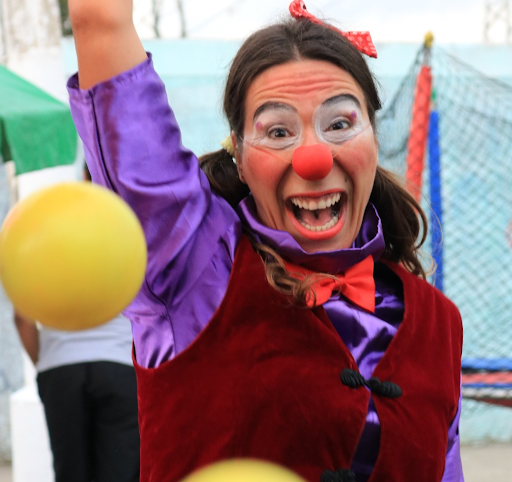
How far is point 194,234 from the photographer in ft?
4.48

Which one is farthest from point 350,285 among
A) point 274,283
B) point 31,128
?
point 31,128

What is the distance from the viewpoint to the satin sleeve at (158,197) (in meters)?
1.27

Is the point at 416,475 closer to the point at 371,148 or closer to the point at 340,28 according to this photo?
the point at 371,148

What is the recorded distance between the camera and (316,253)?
150cm

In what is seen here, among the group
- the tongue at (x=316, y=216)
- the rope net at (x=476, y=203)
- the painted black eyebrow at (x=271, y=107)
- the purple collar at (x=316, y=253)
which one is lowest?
the rope net at (x=476, y=203)

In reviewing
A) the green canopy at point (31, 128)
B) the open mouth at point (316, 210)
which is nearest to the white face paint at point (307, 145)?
the open mouth at point (316, 210)

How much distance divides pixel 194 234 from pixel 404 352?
483 mm

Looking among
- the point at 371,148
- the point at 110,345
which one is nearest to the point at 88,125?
the point at 371,148

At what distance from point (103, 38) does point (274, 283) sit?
1.71ft

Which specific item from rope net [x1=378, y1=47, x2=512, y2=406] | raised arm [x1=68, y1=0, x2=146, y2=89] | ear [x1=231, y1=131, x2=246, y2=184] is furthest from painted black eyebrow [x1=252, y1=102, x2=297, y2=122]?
rope net [x1=378, y1=47, x2=512, y2=406]

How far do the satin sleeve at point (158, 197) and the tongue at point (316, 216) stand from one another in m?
0.18

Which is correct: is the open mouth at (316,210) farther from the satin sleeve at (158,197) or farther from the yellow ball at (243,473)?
the yellow ball at (243,473)

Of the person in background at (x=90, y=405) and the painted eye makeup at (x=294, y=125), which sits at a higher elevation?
the painted eye makeup at (x=294, y=125)

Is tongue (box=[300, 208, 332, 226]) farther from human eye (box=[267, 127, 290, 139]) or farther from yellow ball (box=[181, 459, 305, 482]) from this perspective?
yellow ball (box=[181, 459, 305, 482])
